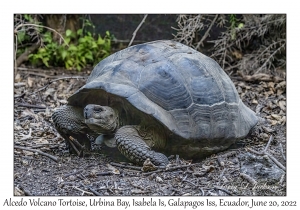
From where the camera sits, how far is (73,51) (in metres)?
9.32

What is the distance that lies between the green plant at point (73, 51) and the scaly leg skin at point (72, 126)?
167 inches

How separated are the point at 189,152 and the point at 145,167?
59 cm

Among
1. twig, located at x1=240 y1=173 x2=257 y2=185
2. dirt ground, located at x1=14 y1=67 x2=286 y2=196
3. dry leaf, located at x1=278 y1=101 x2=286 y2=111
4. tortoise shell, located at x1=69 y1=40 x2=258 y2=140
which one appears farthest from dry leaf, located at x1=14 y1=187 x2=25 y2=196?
dry leaf, located at x1=278 y1=101 x2=286 y2=111

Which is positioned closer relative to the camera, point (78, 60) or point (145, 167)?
point (145, 167)

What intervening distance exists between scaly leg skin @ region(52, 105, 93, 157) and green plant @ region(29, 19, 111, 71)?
4.24 metres

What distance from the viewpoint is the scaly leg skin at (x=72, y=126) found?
5.04 meters

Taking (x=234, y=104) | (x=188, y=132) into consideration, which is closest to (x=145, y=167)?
(x=188, y=132)

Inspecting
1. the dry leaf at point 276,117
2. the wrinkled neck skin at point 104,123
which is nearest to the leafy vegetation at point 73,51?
the dry leaf at point 276,117

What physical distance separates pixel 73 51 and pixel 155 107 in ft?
16.5

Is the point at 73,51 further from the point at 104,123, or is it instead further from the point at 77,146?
the point at 104,123

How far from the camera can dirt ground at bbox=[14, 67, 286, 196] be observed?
13.3 ft

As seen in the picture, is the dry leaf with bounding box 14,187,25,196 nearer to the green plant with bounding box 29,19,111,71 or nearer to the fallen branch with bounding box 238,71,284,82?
the fallen branch with bounding box 238,71,284,82

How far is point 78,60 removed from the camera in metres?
9.39
